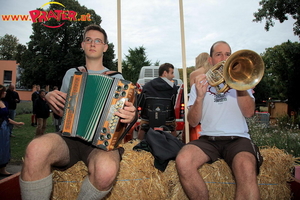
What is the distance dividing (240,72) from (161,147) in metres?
Result: 1.10

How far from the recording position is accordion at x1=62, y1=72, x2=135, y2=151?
180 centimetres

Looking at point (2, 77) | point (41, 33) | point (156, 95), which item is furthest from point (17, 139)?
point (2, 77)

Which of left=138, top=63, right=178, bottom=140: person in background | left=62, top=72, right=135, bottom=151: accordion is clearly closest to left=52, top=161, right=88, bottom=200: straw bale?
left=62, top=72, right=135, bottom=151: accordion

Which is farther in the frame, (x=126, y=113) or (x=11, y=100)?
(x=11, y=100)

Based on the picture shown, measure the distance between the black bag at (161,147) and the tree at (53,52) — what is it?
1948cm

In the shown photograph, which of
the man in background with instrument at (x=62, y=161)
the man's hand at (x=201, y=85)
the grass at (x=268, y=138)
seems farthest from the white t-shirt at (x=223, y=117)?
the grass at (x=268, y=138)

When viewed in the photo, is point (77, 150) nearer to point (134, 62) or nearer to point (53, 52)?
point (53, 52)

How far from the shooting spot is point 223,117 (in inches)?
95.4

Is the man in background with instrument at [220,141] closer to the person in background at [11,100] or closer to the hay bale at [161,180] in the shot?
the hay bale at [161,180]

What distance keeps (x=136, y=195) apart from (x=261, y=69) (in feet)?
5.71

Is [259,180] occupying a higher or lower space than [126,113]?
lower

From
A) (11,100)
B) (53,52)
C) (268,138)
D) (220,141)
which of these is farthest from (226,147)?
(53,52)

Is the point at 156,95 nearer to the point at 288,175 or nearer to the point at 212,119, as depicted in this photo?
the point at 212,119

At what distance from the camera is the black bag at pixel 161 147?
93.4 inches
